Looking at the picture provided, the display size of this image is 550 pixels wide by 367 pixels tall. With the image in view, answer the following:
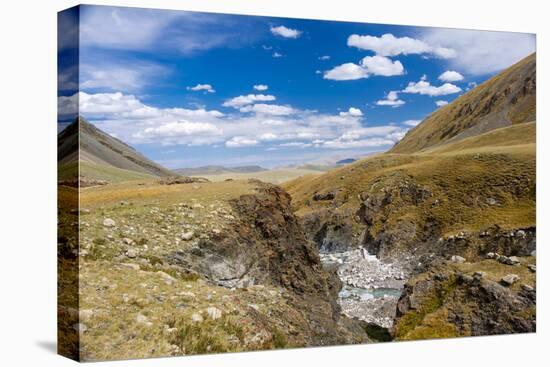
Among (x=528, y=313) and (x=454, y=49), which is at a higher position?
(x=454, y=49)


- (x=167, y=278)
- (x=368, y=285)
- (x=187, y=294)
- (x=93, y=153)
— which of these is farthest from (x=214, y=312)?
(x=368, y=285)

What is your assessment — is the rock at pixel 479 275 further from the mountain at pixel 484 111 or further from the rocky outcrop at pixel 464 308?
the mountain at pixel 484 111

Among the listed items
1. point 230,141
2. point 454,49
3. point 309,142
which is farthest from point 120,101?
point 454,49

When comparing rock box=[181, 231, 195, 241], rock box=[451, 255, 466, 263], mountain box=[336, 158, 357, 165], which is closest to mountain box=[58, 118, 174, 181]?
rock box=[181, 231, 195, 241]

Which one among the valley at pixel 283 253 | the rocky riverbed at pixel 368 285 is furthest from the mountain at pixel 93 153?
the rocky riverbed at pixel 368 285

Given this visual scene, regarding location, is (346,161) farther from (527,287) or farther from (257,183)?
(527,287)

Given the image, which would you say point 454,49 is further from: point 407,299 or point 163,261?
point 163,261

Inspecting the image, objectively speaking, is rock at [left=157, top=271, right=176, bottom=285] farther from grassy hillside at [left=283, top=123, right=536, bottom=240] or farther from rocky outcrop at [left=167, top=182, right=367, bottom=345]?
grassy hillside at [left=283, top=123, right=536, bottom=240]
